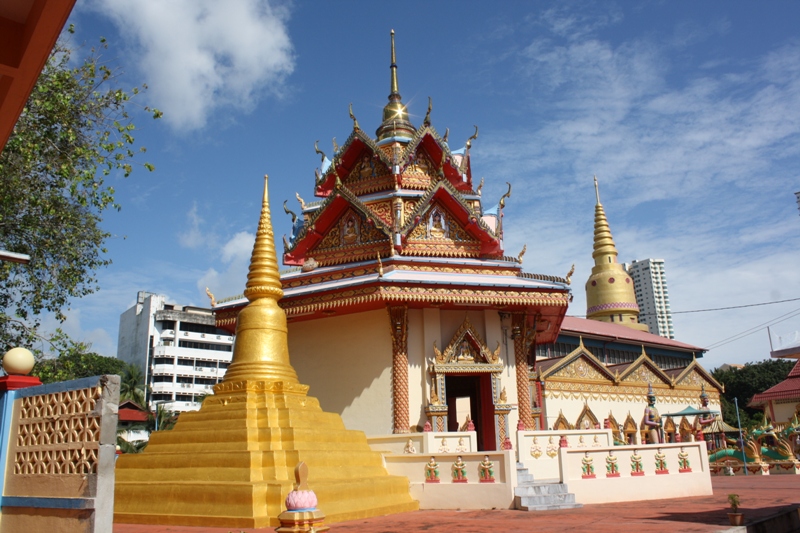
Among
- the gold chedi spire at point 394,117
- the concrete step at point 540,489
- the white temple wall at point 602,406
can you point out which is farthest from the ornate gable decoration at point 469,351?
the white temple wall at point 602,406

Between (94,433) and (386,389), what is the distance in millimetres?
8747

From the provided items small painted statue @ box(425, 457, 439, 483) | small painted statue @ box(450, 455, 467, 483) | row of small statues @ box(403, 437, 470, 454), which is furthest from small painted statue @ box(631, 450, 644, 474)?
small painted statue @ box(425, 457, 439, 483)

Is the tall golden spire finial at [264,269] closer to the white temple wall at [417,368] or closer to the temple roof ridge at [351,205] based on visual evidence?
the white temple wall at [417,368]

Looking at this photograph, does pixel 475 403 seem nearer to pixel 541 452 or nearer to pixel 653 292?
pixel 541 452

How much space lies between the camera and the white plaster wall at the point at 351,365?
47.5 ft

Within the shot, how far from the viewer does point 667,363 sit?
3772cm

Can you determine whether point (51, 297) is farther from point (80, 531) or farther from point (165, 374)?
point (165, 374)

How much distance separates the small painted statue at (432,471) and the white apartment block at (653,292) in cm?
10563

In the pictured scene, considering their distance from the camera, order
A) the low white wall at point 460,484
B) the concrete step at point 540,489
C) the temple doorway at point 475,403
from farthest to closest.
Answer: the temple doorway at point 475,403 → the low white wall at point 460,484 → the concrete step at point 540,489

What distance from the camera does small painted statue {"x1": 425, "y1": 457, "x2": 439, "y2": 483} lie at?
1135cm

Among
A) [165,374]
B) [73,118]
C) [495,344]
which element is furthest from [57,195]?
[165,374]

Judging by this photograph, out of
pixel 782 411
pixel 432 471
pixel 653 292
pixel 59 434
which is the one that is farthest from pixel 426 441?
pixel 653 292

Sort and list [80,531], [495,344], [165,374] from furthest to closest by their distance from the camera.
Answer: [165,374], [495,344], [80,531]

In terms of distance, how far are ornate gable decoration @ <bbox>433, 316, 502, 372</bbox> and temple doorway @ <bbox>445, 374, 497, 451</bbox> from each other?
1.35ft
